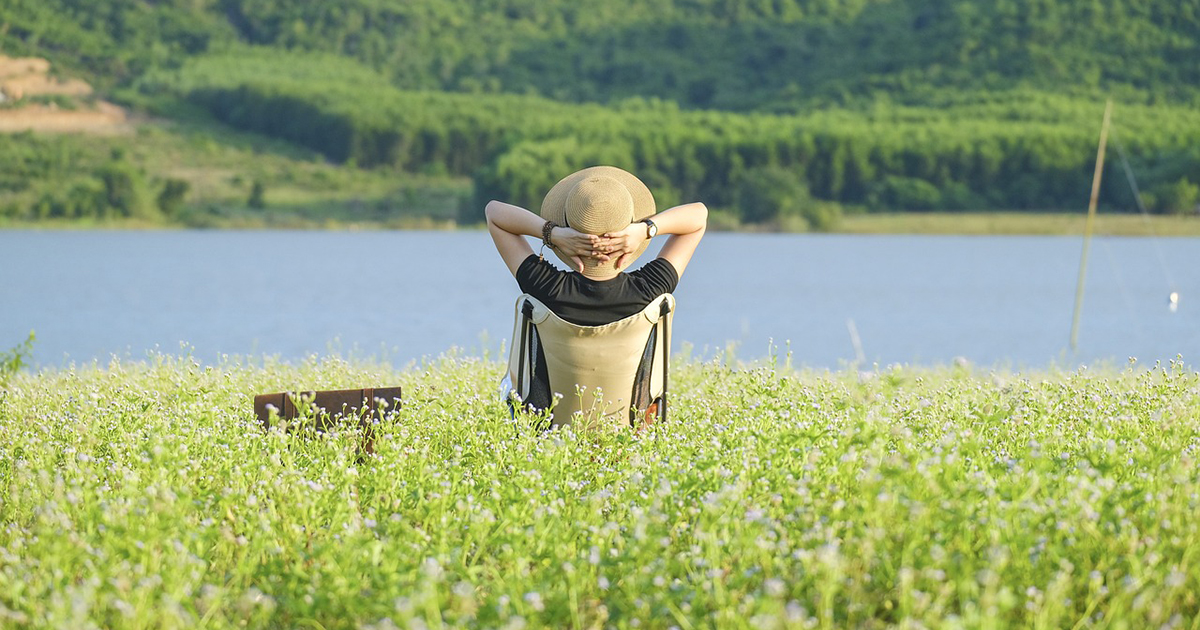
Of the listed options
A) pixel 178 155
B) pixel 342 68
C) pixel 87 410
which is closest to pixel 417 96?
pixel 342 68

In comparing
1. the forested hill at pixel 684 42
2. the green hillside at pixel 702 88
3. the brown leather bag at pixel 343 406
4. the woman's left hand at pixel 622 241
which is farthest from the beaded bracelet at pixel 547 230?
the forested hill at pixel 684 42

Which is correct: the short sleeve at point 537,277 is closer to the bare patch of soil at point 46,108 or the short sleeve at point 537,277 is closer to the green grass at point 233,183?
the green grass at point 233,183


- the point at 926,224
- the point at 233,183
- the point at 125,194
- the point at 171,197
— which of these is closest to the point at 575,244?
the point at 926,224

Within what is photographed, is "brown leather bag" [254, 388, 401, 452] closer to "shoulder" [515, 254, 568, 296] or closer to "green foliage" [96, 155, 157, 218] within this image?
"shoulder" [515, 254, 568, 296]

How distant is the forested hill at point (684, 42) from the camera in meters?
114

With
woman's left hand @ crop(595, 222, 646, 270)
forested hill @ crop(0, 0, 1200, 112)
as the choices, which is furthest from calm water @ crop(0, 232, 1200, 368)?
forested hill @ crop(0, 0, 1200, 112)

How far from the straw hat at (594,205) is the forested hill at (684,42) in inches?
4433

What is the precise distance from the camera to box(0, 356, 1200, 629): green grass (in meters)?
4.00

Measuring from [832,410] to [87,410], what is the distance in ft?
13.6

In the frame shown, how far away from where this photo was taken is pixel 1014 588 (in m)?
4.26

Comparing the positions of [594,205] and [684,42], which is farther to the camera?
[684,42]

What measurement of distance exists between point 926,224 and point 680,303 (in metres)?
62.6

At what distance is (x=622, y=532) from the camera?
5.24 m

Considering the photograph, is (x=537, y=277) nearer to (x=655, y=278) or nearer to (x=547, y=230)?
(x=547, y=230)
